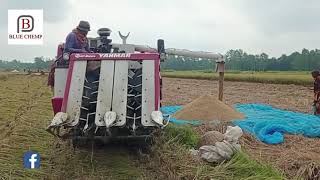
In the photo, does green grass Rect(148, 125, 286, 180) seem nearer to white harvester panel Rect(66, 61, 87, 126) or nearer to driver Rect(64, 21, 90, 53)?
white harvester panel Rect(66, 61, 87, 126)

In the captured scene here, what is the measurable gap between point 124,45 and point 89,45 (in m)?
0.65

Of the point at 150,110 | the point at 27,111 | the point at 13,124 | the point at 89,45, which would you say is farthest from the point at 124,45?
the point at 27,111

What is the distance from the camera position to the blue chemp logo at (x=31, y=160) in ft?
20.5

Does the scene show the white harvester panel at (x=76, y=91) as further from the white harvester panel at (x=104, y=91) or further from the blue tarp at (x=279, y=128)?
the blue tarp at (x=279, y=128)

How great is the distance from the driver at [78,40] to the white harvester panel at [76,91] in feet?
2.31

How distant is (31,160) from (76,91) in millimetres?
1222

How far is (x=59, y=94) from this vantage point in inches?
266

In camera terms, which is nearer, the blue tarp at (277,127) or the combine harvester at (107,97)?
the combine harvester at (107,97)

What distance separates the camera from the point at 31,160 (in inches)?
255

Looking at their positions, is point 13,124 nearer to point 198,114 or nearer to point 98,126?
point 198,114

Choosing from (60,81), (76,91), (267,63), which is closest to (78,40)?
(60,81)

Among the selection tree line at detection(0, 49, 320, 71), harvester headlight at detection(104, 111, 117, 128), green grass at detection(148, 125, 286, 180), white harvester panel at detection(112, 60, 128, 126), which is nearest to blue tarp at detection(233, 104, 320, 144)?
green grass at detection(148, 125, 286, 180)

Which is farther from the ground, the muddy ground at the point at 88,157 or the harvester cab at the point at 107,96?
the harvester cab at the point at 107,96

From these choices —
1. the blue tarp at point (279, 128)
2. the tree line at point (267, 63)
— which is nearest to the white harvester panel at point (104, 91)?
the blue tarp at point (279, 128)
